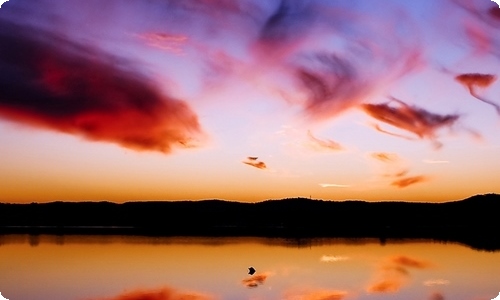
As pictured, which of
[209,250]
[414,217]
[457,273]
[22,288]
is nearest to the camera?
[22,288]

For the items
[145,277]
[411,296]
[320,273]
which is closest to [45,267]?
[145,277]

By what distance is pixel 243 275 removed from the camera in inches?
464

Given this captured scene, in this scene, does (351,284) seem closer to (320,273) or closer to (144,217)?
(320,273)

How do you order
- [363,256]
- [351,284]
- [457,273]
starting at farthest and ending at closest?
[363,256]
[457,273]
[351,284]

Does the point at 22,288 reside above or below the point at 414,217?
below

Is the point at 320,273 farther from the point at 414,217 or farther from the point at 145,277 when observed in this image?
the point at 414,217

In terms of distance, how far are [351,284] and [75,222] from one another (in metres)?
25.3

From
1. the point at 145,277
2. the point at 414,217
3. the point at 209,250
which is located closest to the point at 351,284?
the point at 145,277

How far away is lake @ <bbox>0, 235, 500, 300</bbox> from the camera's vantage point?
9648mm

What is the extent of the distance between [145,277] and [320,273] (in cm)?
341

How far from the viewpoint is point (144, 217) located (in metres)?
34.0

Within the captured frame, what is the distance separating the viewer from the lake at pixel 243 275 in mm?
9648

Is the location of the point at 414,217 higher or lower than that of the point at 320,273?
higher

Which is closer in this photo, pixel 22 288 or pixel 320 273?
pixel 22 288
